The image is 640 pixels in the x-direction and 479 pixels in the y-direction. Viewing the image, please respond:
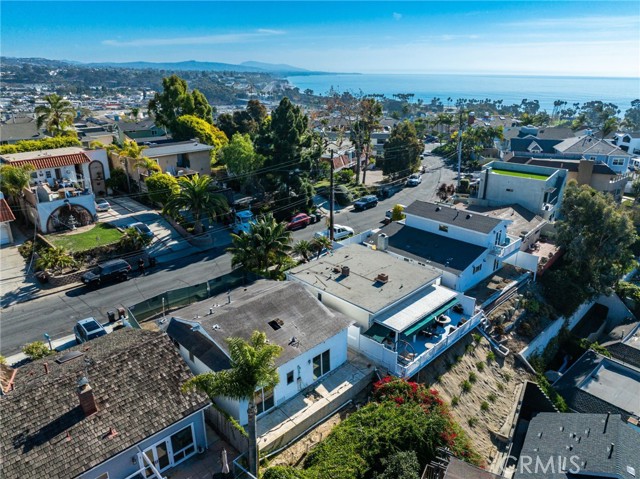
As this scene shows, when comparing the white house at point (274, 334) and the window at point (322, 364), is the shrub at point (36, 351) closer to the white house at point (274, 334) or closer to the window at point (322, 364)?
the white house at point (274, 334)

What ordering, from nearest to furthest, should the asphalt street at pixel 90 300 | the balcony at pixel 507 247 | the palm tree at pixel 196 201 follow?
the asphalt street at pixel 90 300, the balcony at pixel 507 247, the palm tree at pixel 196 201

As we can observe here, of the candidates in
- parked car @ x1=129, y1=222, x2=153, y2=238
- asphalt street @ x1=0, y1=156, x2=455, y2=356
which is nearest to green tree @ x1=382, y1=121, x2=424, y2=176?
asphalt street @ x1=0, y1=156, x2=455, y2=356

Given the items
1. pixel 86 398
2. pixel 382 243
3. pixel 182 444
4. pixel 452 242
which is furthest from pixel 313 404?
pixel 452 242

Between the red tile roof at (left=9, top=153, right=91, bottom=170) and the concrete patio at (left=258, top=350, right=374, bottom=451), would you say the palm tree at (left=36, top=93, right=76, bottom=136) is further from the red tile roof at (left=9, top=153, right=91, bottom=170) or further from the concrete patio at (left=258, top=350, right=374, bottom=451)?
the concrete patio at (left=258, top=350, right=374, bottom=451)

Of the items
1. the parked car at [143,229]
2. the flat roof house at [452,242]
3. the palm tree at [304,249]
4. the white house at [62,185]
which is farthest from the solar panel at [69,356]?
the white house at [62,185]

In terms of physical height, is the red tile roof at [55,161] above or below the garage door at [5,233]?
above
